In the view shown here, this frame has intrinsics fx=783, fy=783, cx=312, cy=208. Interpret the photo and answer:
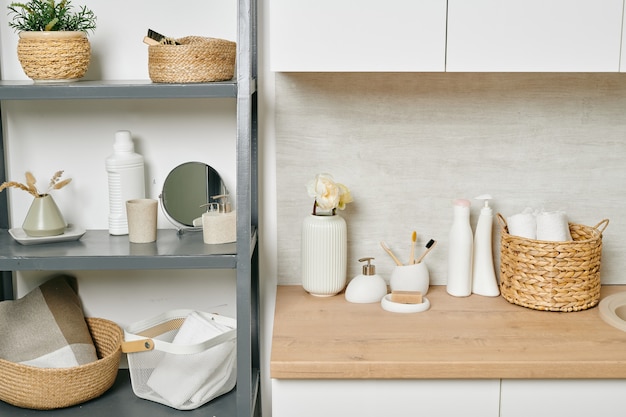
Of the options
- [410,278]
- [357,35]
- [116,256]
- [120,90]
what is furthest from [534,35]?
[116,256]

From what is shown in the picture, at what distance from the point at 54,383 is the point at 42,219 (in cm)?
42

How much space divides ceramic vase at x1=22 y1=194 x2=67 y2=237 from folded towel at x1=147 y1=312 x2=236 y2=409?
1.47 ft

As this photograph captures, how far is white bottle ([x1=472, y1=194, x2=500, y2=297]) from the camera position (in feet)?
7.25

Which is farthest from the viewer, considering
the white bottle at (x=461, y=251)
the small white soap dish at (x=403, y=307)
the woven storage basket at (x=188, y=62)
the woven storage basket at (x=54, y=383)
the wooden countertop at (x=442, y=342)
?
the white bottle at (x=461, y=251)

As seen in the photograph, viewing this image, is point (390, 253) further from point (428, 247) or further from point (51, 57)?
point (51, 57)

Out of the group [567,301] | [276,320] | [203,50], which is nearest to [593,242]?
[567,301]

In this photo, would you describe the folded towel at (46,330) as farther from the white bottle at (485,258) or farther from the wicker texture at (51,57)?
the white bottle at (485,258)

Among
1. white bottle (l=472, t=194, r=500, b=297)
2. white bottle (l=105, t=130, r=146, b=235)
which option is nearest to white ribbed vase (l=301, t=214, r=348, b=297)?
white bottle (l=472, t=194, r=500, b=297)

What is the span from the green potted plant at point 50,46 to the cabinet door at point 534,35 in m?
0.91

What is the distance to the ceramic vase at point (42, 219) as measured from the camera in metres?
2.04

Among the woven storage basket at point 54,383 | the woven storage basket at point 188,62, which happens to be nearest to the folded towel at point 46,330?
the woven storage basket at point 54,383

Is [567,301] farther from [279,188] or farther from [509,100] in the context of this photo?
[279,188]

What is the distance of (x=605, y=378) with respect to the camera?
1.78 meters

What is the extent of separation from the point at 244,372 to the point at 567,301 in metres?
0.86
